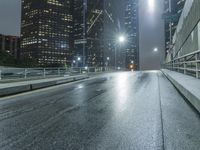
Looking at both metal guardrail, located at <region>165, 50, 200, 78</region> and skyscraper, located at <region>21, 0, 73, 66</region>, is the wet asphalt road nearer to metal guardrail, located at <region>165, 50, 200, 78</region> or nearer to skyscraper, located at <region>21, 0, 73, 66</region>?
metal guardrail, located at <region>165, 50, 200, 78</region>

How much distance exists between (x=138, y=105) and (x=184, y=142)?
310cm

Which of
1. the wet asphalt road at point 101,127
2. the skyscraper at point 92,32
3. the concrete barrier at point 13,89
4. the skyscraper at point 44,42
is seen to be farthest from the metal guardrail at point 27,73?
the skyscraper at point 44,42

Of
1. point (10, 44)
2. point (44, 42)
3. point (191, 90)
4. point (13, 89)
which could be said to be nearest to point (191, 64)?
point (191, 90)

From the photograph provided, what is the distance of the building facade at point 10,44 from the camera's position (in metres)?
182

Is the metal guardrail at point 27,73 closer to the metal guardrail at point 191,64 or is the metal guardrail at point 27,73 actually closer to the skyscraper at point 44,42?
the metal guardrail at point 191,64

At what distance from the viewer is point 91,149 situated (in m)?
3.32

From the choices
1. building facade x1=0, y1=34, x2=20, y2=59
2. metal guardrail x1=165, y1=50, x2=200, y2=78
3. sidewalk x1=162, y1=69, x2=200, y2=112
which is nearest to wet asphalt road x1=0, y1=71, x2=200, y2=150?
sidewalk x1=162, y1=69, x2=200, y2=112

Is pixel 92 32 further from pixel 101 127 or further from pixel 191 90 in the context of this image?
pixel 101 127

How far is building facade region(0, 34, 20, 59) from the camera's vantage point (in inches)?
7146

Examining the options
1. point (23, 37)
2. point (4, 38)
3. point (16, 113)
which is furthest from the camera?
point (23, 37)

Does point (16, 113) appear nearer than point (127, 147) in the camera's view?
No

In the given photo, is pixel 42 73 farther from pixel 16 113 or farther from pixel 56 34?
pixel 56 34

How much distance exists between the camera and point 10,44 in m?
191

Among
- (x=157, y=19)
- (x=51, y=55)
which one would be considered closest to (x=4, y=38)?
(x=51, y=55)
